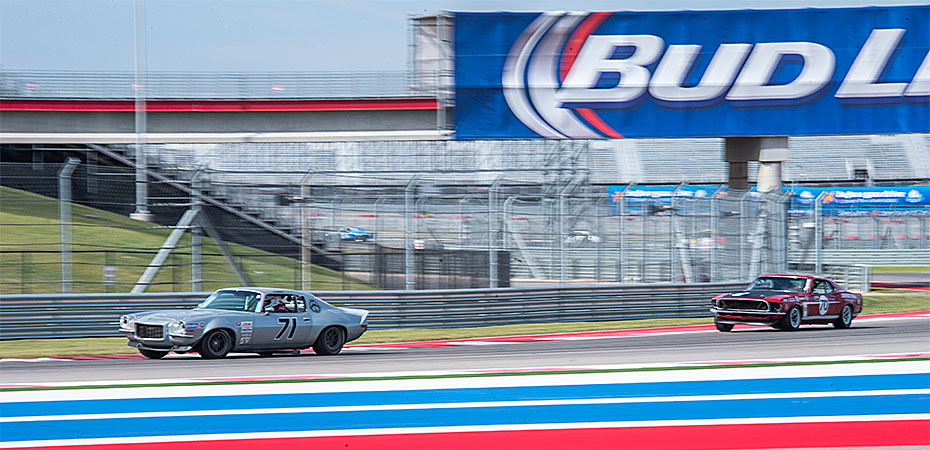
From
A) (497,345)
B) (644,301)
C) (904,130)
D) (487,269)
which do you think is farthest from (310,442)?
(904,130)

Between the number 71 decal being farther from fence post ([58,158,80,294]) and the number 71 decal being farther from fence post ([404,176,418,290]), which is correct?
fence post ([404,176,418,290])

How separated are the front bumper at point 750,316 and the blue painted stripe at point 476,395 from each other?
559 centimetres

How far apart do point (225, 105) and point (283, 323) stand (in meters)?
17.5

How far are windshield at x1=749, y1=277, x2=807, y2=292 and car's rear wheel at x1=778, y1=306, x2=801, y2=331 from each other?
1.31 feet

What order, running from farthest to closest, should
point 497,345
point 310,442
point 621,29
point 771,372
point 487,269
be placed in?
point 621,29, point 487,269, point 497,345, point 771,372, point 310,442

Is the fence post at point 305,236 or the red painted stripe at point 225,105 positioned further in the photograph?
the red painted stripe at point 225,105

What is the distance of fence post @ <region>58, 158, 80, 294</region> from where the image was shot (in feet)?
48.4

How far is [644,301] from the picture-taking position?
62.4ft

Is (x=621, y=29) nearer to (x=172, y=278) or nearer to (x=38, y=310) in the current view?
(x=172, y=278)

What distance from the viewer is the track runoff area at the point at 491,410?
280 inches

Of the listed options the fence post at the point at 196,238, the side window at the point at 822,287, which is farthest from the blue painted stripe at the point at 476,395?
the fence post at the point at 196,238

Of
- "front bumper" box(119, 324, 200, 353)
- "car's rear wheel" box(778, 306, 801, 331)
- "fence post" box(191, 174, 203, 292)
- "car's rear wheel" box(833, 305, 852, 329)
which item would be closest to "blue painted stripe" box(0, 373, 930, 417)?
"front bumper" box(119, 324, 200, 353)

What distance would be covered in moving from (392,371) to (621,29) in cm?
1547

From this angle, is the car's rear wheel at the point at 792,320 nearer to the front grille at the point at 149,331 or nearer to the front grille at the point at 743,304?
the front grille at the point at 743,304
